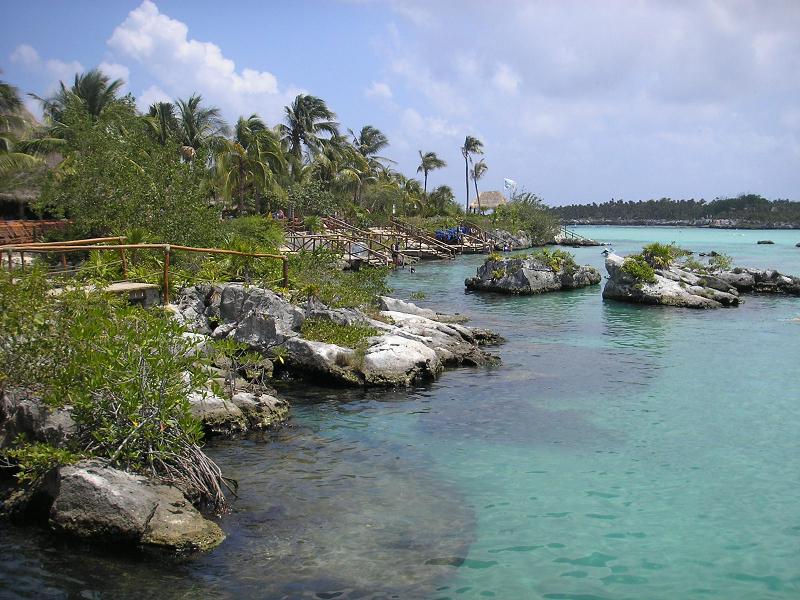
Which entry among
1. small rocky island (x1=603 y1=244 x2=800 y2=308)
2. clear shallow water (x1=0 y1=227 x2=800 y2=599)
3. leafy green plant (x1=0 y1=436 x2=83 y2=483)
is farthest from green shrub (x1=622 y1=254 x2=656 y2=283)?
leafy green plant (x1=0 y1=436 x2=83 y2=483)

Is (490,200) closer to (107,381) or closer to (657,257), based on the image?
(657,257)

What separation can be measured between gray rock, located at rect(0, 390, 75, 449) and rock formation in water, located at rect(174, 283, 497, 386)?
5.34 m

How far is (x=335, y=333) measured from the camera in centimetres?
1552

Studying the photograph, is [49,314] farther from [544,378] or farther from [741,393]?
[741,393]

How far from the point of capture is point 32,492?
8.19 m

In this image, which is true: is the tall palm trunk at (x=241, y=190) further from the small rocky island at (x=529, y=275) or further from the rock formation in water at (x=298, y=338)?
the rock formation in water at (x=298, y=338)

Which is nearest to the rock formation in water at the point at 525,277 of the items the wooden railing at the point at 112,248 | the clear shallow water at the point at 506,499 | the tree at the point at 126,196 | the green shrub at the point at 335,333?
the clear shallow water at the point at 506,499

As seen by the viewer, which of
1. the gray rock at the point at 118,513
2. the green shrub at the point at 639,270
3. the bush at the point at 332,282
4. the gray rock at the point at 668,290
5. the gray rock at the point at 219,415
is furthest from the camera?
the green shrub at the point at 639,270

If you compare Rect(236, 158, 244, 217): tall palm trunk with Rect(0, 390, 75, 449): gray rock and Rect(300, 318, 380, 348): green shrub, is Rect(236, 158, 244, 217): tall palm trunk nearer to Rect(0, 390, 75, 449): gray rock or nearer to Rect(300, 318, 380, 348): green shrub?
Rect(300, 318, 380, 348): green shrub

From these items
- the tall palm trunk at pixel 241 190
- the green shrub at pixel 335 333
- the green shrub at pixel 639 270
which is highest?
the tall palm trunk at pixel 241 190

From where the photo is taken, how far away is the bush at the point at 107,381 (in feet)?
27.1

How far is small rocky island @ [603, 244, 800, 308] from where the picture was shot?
3039 cm

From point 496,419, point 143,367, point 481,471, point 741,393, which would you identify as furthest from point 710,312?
point 143,367

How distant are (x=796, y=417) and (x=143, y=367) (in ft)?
39.3
